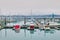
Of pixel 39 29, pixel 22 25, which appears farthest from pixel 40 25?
pixel 22 25

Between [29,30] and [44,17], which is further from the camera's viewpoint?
[44,17]

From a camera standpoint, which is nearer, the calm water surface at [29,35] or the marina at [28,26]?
the calm water surface at [29,35]

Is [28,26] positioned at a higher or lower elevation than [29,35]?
higher

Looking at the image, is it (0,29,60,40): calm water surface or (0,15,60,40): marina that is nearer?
(0,29,60,40): calm water surface

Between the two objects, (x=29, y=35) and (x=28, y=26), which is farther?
(x=28, y=26)

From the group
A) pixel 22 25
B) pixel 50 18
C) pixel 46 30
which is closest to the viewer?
pixel 46 30

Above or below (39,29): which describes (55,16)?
above

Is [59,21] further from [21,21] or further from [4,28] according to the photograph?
[4,28]

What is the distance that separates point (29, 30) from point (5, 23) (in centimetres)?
158

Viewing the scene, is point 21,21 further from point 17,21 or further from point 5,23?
point 5,23

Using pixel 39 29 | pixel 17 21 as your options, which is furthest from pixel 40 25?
pixel 17 21

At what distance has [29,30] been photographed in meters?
8.38

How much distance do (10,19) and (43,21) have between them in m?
1.88

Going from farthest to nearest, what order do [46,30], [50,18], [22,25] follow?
1. [50,18]
2. [22,25]
3. [46,30]
